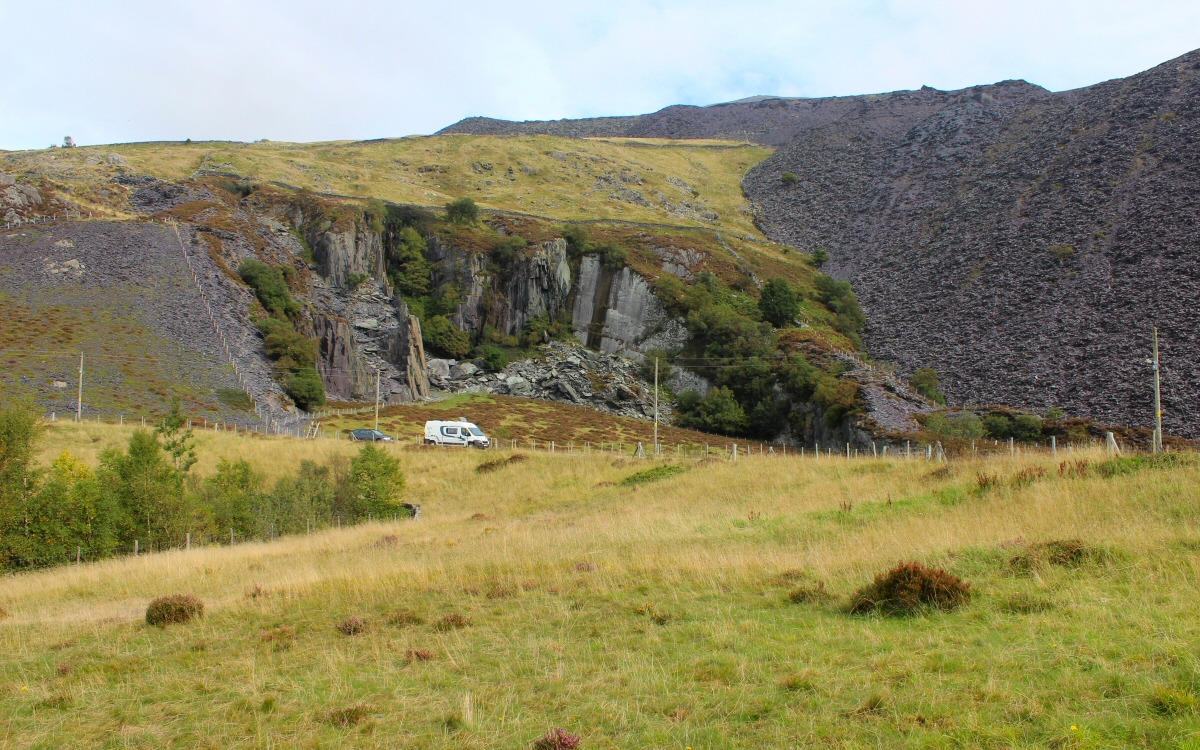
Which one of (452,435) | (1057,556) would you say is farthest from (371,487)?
(1057,556)

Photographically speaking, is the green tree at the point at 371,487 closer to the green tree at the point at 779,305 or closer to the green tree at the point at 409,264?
the green tree at the point at 779,305

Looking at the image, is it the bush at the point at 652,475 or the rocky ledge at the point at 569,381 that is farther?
the rocky ledge at the point at 569,381

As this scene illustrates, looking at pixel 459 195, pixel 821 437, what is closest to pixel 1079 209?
pixel 821 437

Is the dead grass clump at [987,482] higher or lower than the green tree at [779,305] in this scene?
lower

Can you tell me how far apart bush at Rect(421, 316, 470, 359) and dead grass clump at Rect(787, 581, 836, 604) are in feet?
227

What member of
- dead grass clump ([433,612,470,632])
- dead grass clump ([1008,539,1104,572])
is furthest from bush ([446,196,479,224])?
dead grass clump ([1008,539,1104,572])

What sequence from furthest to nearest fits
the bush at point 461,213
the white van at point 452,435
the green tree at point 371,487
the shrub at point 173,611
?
the bush at point 461,213 < the white van at point 452,435 < the green tree at point 371,487 < the shrub at point 173,611

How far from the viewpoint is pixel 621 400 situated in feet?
226

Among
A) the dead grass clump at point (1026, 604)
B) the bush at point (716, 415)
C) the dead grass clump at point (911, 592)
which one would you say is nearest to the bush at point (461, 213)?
the bush at point (716, 415)

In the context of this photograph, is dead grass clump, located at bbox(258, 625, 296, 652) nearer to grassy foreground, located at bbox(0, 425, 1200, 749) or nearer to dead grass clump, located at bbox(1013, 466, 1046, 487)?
grassy foreground, located at bbox(0, 425, 1200, 749)

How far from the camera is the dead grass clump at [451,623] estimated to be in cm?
1002

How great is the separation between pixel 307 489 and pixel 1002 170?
99896 mm

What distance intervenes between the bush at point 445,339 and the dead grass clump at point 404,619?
2638 inches

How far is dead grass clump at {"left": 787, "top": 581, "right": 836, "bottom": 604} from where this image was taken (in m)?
9.65
